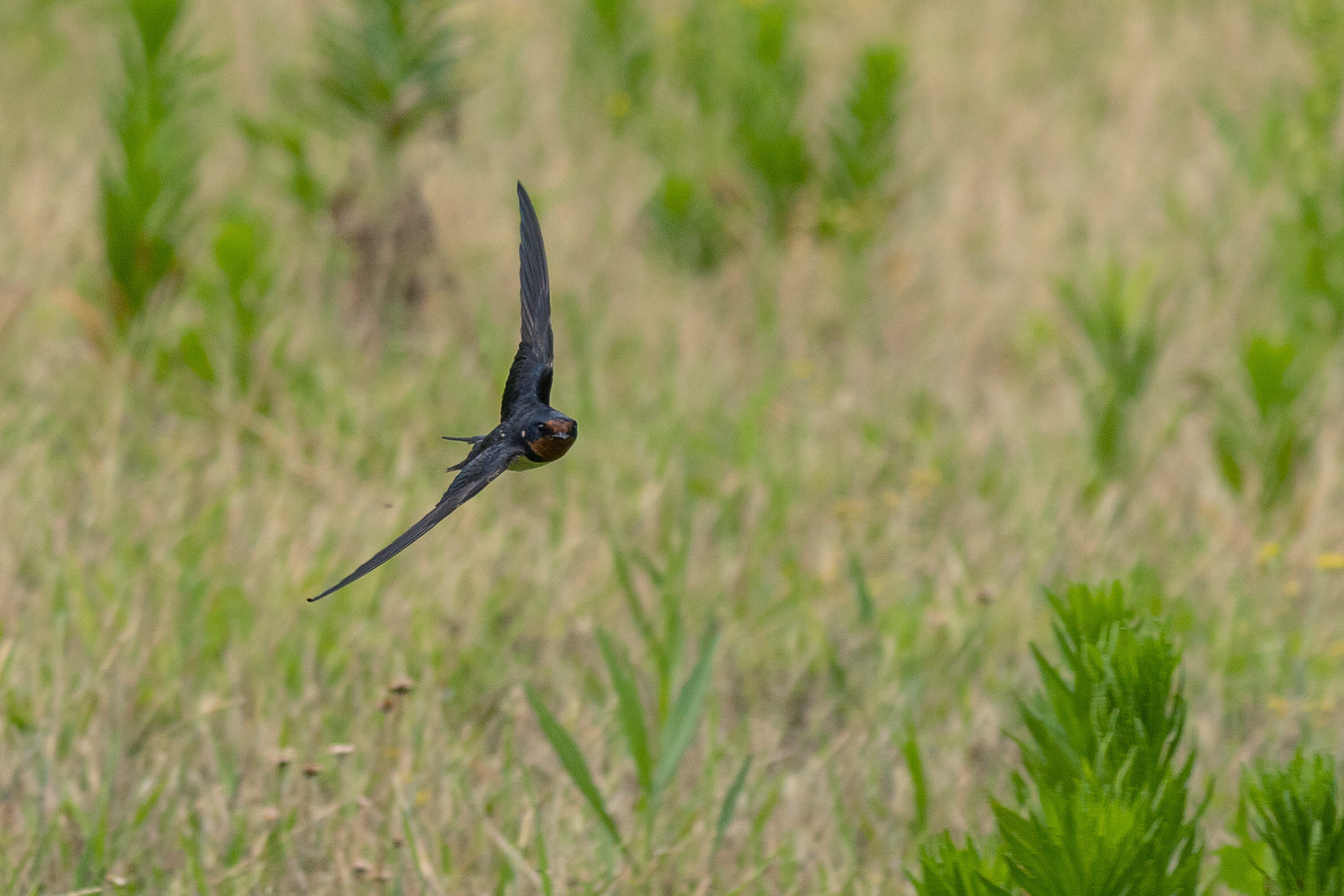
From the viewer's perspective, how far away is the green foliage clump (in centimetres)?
432

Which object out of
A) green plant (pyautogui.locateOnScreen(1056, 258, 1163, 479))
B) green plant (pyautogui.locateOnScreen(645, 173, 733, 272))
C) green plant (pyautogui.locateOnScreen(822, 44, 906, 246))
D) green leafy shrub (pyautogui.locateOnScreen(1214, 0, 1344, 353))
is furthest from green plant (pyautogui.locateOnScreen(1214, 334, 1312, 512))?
green plant (pyautogui.locateOnScreen(645, 173, 733, 272))

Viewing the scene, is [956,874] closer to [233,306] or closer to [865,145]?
[233,306]

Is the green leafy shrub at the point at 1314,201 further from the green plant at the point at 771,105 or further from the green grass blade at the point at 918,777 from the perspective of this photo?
the green grass blade at the point at 918,777

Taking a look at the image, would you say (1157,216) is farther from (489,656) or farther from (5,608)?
(5,608)

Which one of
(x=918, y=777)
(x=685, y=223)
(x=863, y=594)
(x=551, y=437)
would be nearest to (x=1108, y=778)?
(x=918, y=777)

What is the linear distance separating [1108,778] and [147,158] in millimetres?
3071

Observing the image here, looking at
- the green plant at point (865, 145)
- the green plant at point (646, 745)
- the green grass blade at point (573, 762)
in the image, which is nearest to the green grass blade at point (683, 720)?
the green plant at point (646, 745)

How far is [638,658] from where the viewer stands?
3021mm

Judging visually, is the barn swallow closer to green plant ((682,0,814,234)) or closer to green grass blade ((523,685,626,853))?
green grass blade ((523,685,626,853))

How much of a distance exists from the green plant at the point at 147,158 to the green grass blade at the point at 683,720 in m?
2.22

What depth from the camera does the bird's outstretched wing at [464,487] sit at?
1.14 metres

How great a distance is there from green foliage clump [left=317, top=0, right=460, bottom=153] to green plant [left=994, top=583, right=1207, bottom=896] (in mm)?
3160

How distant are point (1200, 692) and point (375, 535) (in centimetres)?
187

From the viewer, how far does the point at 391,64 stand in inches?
171
